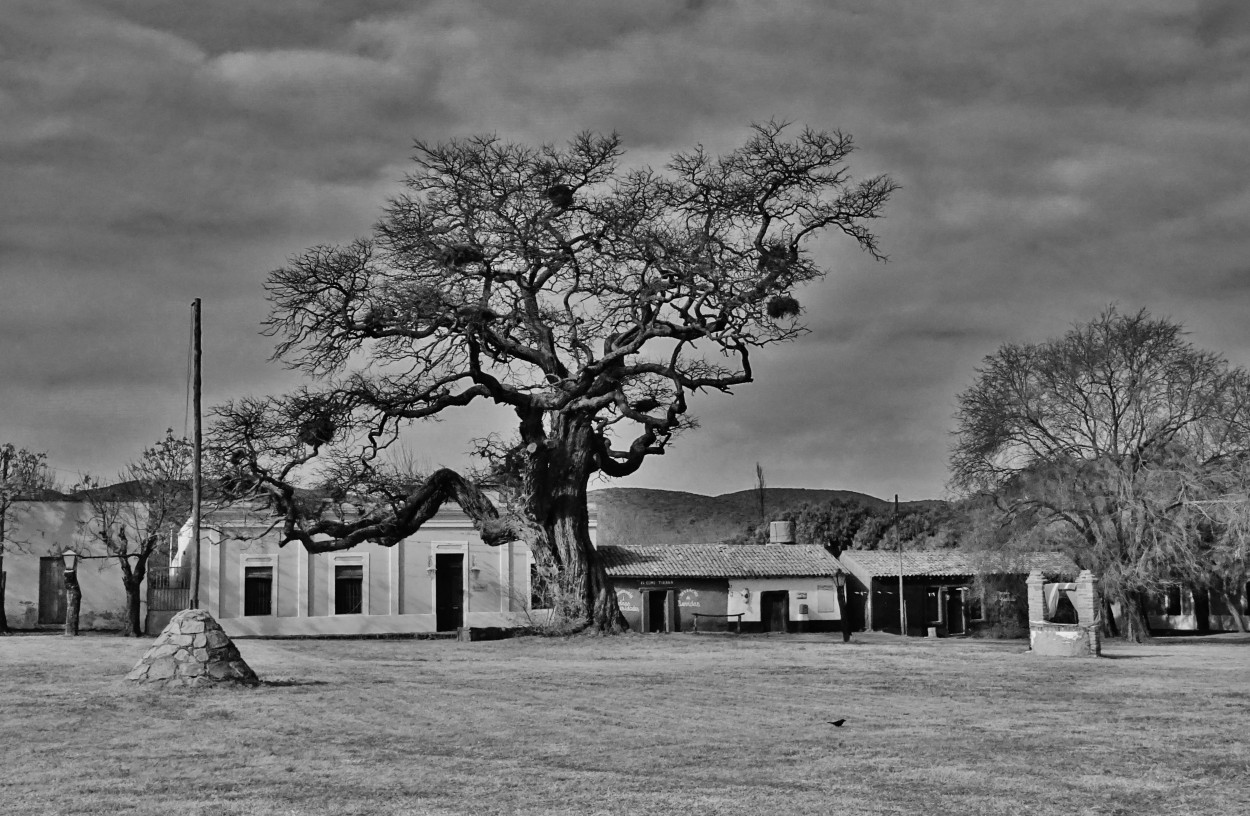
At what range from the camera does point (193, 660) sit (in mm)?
17156

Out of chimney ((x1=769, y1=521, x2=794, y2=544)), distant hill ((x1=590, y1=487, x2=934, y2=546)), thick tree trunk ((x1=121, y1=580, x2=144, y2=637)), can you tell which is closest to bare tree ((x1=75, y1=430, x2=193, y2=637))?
thick tree trunk ((x1=121, y1=580, x2=144, y2=637))

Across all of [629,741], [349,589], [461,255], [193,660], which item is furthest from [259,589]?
[629,741]

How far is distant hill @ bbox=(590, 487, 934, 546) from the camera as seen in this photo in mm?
113938

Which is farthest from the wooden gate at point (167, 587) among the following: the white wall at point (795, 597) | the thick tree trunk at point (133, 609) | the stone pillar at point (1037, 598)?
the stone pillar at point (1037, 598)

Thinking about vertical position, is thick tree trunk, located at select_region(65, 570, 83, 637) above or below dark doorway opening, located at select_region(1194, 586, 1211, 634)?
above

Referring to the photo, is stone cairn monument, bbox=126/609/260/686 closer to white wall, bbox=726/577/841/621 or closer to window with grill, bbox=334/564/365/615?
window with grill, bbox=334/564/365/615

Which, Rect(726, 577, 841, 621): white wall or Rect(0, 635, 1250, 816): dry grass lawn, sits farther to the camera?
Rect(726, 577, 841, 621): white wall

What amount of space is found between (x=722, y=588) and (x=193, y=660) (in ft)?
121

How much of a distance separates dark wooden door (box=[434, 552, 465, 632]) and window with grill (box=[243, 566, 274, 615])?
230 inches

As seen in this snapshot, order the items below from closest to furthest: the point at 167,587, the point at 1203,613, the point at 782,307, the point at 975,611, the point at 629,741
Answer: the point at 629,741 → the point at 782,307 → the point at 167,587 → the point at 1203,613 → the point at 975,611

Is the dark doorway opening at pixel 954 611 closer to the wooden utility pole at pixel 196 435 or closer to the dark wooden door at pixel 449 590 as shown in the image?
the dark wooden door at pixel 449 590

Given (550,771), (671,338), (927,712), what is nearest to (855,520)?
(671,338)

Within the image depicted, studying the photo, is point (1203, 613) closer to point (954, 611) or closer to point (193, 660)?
point (954, 611)

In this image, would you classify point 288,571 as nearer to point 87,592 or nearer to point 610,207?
point 87,592
